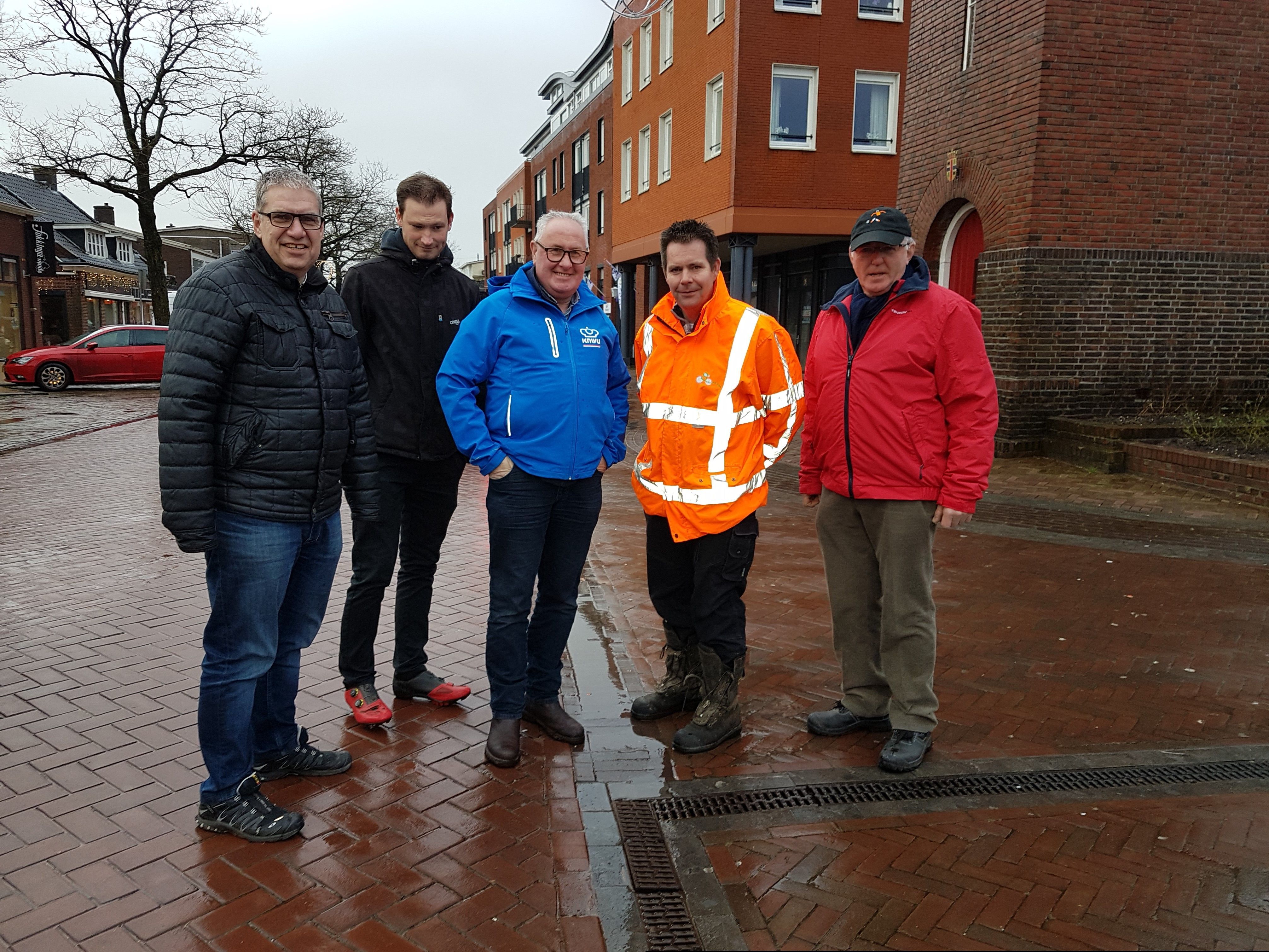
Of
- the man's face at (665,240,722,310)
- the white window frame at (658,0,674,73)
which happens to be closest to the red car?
the white window frame at (658,0,674,73)

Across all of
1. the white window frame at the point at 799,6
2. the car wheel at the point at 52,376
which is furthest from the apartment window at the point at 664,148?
the car wheel at the point at 52,376

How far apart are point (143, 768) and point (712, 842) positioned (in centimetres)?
211

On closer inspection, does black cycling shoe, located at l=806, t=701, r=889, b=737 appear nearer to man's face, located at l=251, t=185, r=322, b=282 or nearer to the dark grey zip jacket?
the dark grey zip jacket

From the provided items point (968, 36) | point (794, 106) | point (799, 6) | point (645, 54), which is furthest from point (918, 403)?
point (645, 54)

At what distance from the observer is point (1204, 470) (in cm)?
868

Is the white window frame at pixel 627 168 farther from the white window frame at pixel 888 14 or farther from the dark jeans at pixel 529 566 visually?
the dark jeans at pixel 529 566

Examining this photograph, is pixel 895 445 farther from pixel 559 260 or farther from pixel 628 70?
pixel 628 70

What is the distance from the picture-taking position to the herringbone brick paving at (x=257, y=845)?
254 cm

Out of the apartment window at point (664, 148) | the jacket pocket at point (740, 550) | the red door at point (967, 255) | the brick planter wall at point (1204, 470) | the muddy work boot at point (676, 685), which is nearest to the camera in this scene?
the jacket pocket at point (740, 550)

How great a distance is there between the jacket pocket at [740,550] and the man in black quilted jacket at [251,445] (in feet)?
4.81

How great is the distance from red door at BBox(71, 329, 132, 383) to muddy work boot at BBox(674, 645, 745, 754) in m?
23.7

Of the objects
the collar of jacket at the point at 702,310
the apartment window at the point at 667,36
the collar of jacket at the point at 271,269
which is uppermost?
the apartment window at the point at 667,36

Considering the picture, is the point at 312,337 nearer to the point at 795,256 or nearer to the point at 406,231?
the point at 406,231

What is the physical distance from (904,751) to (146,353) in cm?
2432
